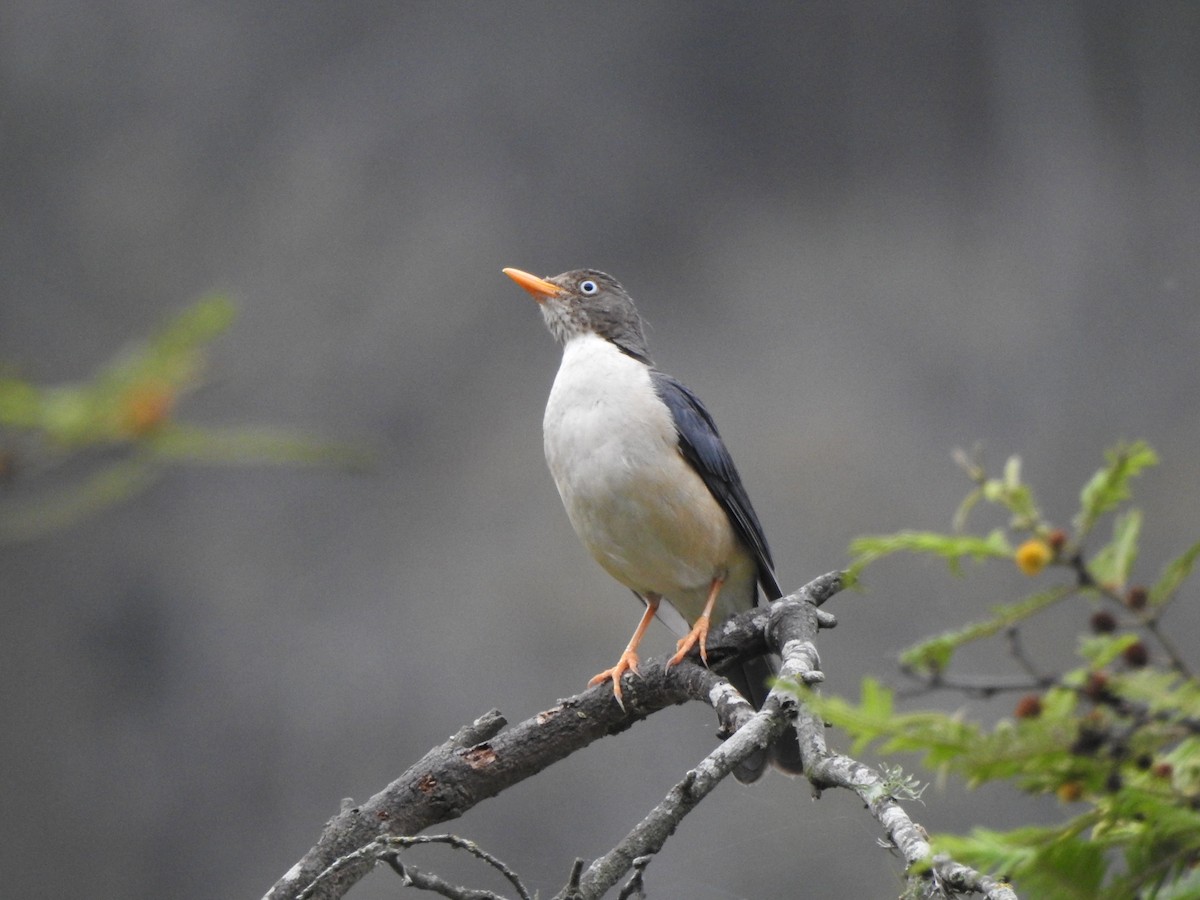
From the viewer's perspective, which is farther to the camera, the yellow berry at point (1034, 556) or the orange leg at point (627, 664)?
the orange leg at point (627, 664)

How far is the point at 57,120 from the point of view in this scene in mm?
7137

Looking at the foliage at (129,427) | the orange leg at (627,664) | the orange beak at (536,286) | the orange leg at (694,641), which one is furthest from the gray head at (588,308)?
Answer: the foliage at (129,427)

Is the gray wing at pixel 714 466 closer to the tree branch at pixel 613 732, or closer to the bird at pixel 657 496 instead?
the bird at pixel 657 496

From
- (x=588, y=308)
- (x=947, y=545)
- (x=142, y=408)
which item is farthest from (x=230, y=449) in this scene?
(x=588, y=308)

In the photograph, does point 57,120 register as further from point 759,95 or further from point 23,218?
point 759,95

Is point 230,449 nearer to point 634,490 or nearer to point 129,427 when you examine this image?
point 129,427

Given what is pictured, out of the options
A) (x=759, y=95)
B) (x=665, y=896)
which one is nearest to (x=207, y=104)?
(x=759, y=95)

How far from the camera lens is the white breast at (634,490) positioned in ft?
9.45

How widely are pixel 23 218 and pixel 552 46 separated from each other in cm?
322

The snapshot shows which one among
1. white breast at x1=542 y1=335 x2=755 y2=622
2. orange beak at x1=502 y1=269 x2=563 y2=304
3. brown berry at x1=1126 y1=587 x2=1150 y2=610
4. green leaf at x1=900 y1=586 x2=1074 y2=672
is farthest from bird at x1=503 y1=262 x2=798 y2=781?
brown berry at x1=1126 y1=587 x2=1150 y2=610

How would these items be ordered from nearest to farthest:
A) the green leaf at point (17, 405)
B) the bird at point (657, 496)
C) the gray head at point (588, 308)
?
the green leaf at point (17, 405) < the bird at point (657, 496) < the gray head at point (588, 308)

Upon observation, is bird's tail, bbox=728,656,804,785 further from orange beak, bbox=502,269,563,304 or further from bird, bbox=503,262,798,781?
orange beak, bbox=502,269,563,304

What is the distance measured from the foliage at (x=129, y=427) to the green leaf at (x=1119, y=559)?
66cm

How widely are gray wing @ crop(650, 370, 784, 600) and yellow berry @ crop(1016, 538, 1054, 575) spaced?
2.04 meters
